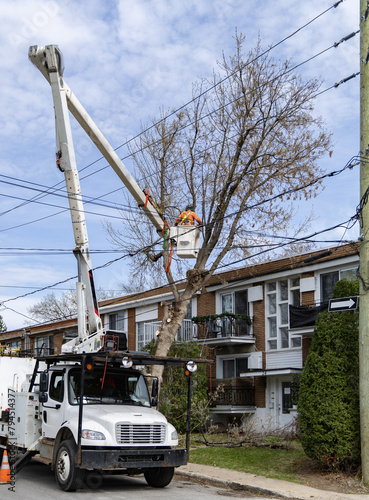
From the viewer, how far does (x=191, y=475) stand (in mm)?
13531

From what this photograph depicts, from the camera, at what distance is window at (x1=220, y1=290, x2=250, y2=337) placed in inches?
1049

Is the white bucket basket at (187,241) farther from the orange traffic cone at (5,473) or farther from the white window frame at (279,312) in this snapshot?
the white window frame at (279,312)

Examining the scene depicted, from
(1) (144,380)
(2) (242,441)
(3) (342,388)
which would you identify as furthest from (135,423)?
(2) (242,441)

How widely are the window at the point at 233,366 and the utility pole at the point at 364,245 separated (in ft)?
50.0

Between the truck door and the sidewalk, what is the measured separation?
338 centimetres

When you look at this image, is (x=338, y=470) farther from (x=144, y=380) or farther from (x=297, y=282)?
(x=297, y=282)

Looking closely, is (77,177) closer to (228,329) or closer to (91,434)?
(91,434)

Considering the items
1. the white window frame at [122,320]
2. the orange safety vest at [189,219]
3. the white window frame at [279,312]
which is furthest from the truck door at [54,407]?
the white window frame at [122,320]

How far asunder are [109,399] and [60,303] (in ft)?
180

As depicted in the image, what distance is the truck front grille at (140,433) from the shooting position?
1101 centimetres

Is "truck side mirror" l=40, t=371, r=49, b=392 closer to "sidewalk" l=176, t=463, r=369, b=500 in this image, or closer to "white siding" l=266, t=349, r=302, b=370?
"sidewalk" l=176, t=463, r=369, b=500

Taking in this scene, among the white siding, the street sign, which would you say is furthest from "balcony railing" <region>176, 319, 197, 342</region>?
the street sign

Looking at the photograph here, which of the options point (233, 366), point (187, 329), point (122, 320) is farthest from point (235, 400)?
point (122, 320)

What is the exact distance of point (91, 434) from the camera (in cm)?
1084
